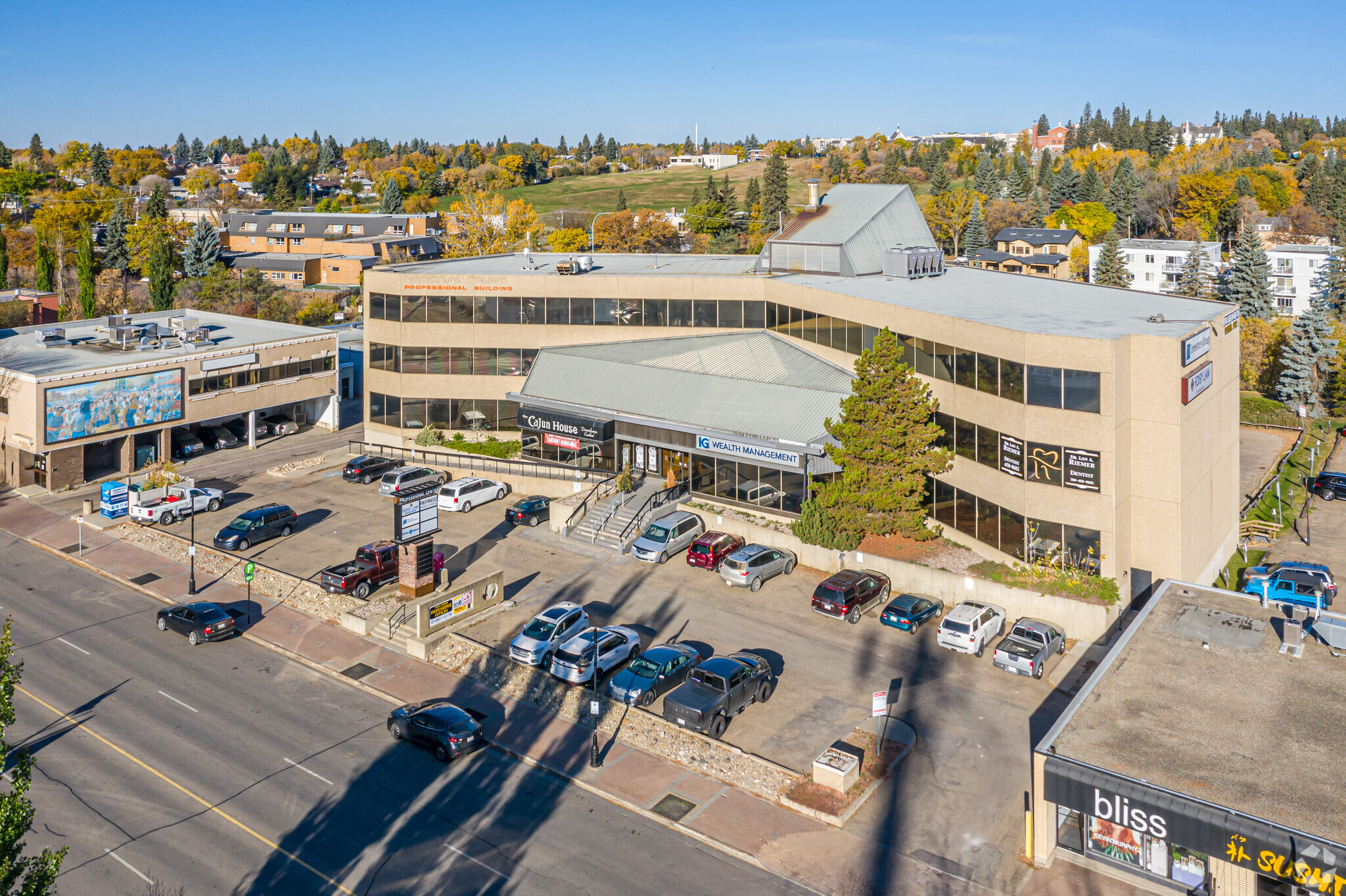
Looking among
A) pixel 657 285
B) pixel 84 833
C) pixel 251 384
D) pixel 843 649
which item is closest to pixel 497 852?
pixel 84 833

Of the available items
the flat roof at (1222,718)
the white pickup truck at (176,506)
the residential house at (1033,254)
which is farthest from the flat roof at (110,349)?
the residential house at (1033,254)

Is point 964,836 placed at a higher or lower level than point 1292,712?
lower

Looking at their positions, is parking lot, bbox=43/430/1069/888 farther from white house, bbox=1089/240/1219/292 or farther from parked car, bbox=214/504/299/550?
white house, bbox=1089/240/1219/292

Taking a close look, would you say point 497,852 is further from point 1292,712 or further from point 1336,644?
point 1336,644

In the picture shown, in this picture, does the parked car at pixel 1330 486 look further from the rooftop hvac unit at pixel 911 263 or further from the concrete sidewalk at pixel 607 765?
the concrete sidewalk at pixel 607 765

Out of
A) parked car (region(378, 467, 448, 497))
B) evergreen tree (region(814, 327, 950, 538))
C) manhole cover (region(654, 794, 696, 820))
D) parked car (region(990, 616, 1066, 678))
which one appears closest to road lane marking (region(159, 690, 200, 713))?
manhole cover (region(654, 794, 696, 820))
